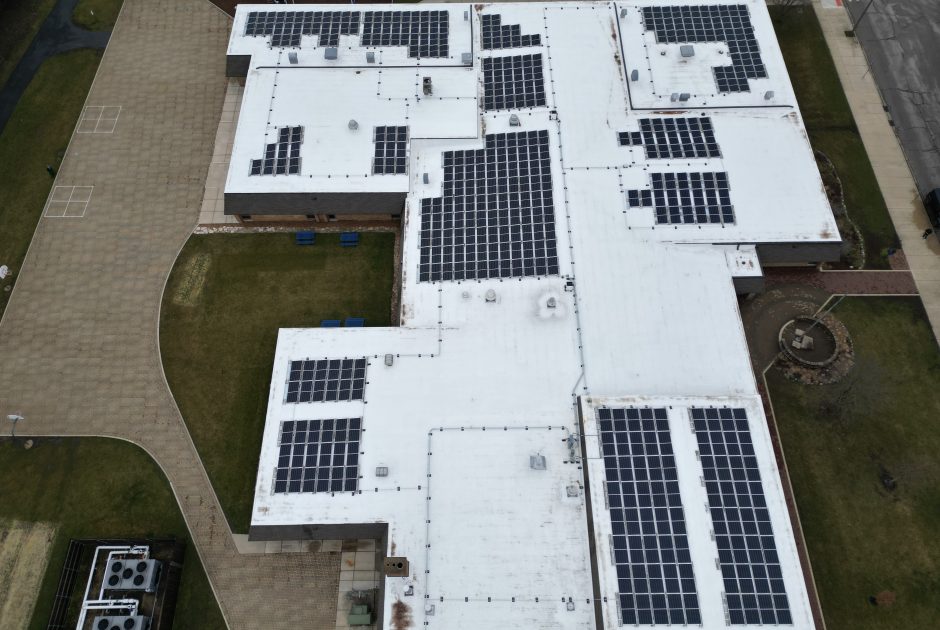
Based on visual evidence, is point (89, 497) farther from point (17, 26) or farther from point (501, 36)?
point (17, 26)

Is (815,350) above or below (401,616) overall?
above

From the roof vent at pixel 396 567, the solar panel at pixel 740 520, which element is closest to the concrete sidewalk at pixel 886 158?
the solar panel at pixel 740 520

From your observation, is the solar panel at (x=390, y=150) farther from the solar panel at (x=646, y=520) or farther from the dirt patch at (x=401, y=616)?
the dirt patch at (x=401, y=616)

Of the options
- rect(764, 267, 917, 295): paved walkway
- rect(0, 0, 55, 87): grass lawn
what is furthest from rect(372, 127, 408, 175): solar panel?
rect(0, 0, 55, 87): grass lawn

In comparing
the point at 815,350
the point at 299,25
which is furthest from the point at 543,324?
the point at 299,25

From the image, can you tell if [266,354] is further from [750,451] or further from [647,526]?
[750,451]
